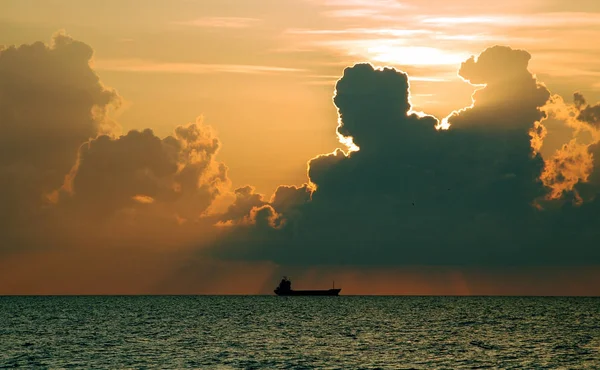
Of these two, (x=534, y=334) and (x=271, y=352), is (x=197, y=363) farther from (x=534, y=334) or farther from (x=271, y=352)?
(x=534, y=334)

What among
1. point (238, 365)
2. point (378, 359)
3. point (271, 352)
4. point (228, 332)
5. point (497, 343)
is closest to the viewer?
point (238, 365)

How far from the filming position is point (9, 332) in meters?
168

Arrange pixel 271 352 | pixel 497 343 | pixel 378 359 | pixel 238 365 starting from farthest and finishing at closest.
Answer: pixel 497 343 → pixel 271 352 → pixel 378 359 → pixel 238 365

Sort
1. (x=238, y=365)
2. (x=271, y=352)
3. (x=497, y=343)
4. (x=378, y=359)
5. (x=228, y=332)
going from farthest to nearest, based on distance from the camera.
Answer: (x=228, y=332) → (x=497, y=343) → (x=271, y=352) → (x=378, y=359) → (x=238, y=365)

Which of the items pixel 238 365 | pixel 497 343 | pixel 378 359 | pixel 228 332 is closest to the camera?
pixel 238 365

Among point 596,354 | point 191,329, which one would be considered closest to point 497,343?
point 596,354

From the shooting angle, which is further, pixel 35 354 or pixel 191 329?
pixel 191 329

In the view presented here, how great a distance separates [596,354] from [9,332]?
104m

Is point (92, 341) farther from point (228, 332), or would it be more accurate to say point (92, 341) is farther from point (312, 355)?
point (312, 355)

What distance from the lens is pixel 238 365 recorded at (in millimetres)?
106812

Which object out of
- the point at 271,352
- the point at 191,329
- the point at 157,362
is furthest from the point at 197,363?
the point at 191,329

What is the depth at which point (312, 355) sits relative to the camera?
11994 cm

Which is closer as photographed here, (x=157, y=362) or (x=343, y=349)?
(x=157, y=362)

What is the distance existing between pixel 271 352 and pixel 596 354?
44689 mm
